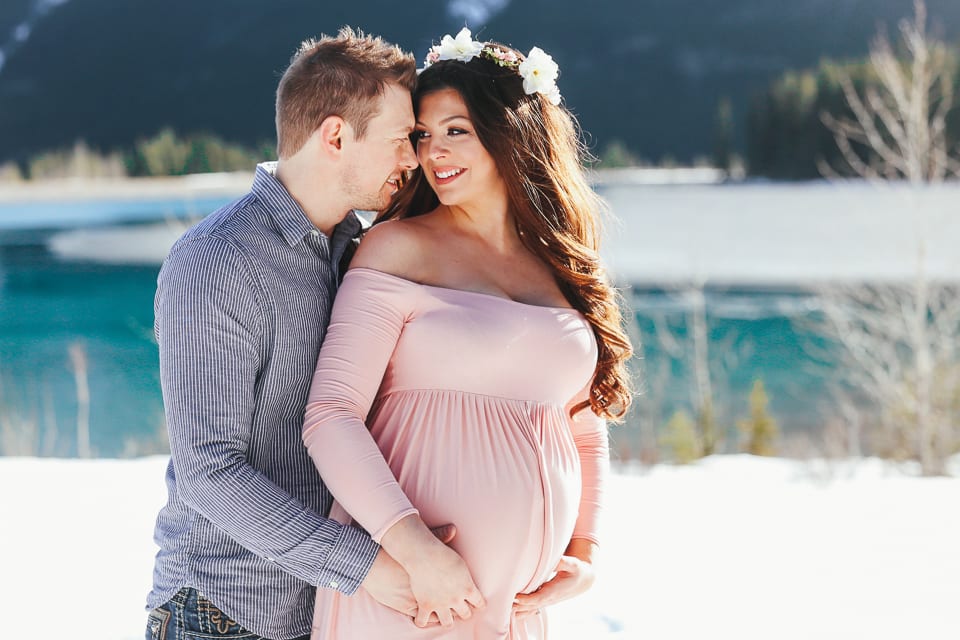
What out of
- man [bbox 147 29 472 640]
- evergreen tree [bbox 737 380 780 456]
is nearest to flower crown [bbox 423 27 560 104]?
man [bbox 147 29 472 640]

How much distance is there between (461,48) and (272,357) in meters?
0.90

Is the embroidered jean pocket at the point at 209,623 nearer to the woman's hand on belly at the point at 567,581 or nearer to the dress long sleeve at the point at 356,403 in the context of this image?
the dress long sleeve at the point at 356,403

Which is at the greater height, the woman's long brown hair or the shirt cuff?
the woman's long brown hair

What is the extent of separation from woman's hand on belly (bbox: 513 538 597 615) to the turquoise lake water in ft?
40.1

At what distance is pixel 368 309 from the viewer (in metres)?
1.87

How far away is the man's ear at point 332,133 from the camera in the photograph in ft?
6.11

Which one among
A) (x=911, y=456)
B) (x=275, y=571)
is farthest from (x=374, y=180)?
(x=911, y=456)

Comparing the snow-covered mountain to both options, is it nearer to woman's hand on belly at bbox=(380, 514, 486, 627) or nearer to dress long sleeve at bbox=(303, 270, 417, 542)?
dress long sleeve at bbox=(303, 270, 417, 542)

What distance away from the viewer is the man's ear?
186cm

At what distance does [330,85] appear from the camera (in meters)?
1.86

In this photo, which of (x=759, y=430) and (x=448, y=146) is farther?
(x=759, y=430)

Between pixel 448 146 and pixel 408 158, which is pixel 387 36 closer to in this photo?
pixel 448 146

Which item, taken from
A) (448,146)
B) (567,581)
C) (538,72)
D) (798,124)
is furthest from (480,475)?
(798,124)

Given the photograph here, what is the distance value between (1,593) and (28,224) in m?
34.1
